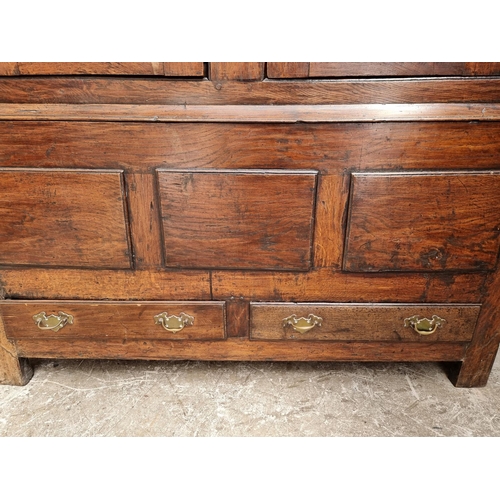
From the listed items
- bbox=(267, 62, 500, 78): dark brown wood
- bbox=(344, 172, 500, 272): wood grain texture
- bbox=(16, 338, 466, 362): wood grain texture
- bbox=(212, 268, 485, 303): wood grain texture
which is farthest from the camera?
bbox=(16, 338, 466, 362): wood grain texture

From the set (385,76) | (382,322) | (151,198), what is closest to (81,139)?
(151,198)

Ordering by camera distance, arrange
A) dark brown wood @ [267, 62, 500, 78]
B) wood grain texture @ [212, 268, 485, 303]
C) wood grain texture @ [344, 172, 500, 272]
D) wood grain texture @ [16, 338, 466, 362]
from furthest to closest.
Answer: wood grain texture @ [16, 338, 466, 362], wood grain texture @ [212, 268, 485, 303], wood grain texture @ [344, 172, 500, 272], dark brown wood @ [267, 62, 500, 78]

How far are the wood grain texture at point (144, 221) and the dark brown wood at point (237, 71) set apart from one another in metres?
0.36

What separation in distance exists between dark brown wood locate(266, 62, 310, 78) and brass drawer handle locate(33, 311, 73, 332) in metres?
1.06

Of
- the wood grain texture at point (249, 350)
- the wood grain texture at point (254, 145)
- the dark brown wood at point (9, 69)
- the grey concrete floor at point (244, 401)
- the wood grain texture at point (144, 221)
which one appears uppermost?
the dark brown wood at point (9, 69)

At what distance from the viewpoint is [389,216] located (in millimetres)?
1325

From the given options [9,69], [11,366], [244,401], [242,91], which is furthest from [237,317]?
[9,69]

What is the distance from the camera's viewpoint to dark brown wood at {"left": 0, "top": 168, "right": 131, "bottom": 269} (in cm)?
131

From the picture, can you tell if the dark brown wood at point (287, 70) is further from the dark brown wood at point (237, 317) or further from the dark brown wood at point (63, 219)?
the dark brown wood at point (237, 317)

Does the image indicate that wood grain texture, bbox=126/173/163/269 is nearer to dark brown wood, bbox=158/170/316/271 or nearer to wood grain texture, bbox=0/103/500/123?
dark brown wood, bbox=158/170/316/271

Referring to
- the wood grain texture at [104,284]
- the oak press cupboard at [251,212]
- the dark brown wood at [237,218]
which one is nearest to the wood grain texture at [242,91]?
the oak press cupboard at [251,212]

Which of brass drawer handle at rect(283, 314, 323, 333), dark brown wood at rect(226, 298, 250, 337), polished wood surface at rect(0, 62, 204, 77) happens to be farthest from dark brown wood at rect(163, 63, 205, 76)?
brass drawer handle at rect(283, 314, 323, 333)

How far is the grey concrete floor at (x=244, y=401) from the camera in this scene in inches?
57.5

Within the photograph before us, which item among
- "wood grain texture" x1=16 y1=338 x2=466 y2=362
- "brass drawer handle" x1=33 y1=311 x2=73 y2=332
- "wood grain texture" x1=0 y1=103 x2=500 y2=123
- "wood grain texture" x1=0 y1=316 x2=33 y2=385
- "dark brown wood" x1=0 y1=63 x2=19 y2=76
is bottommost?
"wood grain texture" x1=0 y1=316 x2=33 y2=385
